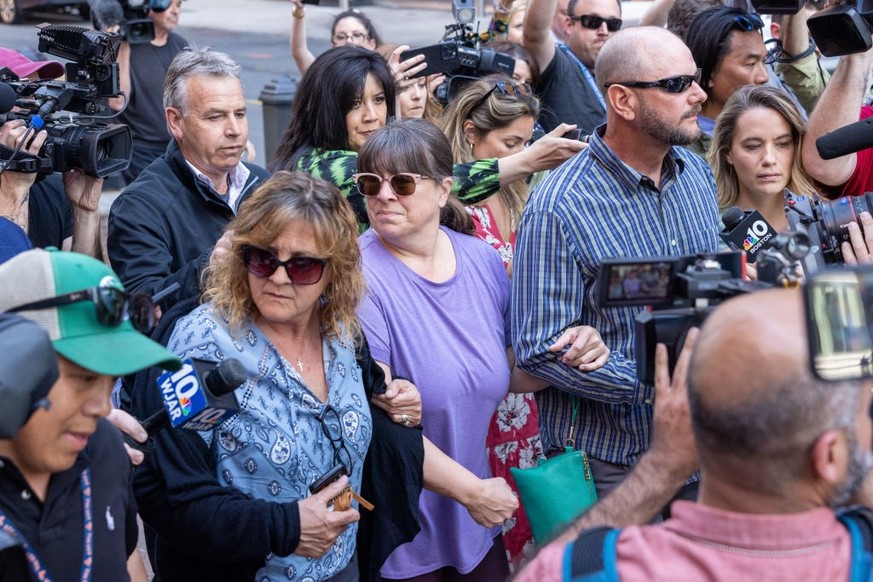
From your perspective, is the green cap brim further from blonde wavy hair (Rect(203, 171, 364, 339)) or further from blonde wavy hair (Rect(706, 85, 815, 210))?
blonde wavy hair (Rect(706, 85, 815, 210))

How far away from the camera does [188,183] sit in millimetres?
4414

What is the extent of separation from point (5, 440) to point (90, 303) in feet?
1.08

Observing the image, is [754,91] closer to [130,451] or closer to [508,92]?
[508,92]

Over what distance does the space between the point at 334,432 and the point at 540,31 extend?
3.53 m

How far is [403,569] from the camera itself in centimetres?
379

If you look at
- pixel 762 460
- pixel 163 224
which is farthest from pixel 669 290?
pixel 163 224

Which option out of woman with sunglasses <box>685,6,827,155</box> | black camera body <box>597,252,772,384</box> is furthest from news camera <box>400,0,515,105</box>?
Answer: black camera body <box>597,252,772,384</box>

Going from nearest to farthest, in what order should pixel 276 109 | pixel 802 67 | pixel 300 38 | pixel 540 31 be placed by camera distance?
1. pixel 540 31
2. pixel 802 67
3. pixel 300 38
4. pixel 276 109

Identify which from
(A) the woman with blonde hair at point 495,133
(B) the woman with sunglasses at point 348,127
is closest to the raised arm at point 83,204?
(B) the woman with sunglasses at point 348,127

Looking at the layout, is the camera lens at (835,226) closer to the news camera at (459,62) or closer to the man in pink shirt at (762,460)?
the man in pink shirt at (762,460)

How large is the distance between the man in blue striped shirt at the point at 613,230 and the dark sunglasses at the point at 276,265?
2.66 ft

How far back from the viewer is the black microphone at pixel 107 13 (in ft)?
22.1

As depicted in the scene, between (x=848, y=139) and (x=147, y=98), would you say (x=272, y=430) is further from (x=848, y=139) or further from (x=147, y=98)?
(x=147, y=98)

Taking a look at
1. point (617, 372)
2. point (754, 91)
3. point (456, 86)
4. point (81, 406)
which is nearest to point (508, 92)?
point (456, 86)
